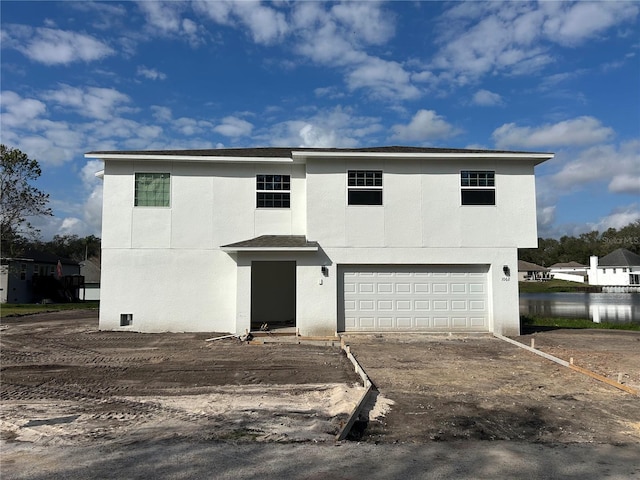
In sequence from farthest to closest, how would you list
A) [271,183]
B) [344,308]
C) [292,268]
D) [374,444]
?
1. [292,268]
2. [271,183]
3. [344,308]
4. [374,444]

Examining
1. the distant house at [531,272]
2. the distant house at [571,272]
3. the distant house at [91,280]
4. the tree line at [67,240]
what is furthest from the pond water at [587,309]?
the distant house at [531,272]

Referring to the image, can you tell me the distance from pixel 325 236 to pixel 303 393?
716cm

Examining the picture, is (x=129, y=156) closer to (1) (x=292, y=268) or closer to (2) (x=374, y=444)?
(1) (x=292, y=268)

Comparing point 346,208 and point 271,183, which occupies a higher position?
point 271,183

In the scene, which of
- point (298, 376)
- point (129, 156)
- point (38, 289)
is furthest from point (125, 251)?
point (38, 289)

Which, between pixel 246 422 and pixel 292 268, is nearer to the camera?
pixel 246 422

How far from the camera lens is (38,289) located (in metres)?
38.6

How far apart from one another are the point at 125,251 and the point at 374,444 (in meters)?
11.9

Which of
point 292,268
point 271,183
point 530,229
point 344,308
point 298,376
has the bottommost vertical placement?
point 298,376

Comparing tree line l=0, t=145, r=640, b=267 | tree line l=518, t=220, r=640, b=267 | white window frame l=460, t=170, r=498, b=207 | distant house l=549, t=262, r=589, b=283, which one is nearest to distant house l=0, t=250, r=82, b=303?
tree line l=0, t=145, r=640, b=267

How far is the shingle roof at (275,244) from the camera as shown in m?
13.2

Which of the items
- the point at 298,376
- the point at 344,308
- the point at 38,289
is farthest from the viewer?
the point at 38,289

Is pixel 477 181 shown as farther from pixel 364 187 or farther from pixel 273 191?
pixel 273 191

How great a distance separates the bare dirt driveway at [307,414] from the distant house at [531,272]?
70.8m
